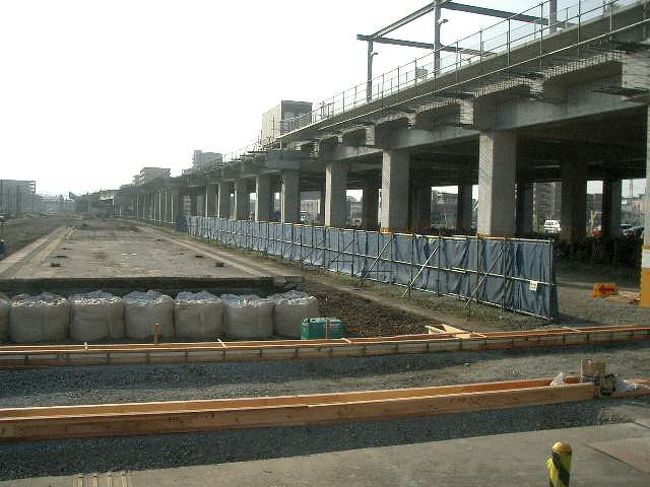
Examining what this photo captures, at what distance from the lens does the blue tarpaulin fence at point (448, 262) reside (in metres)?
16.8

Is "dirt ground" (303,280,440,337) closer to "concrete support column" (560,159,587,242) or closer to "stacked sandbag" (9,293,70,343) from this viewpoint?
"stacked sandbag" (9,293,70,343)

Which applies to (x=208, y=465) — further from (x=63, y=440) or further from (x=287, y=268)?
(x=287, y=268)

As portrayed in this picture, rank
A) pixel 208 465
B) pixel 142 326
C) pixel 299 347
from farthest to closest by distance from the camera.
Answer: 1. pixel 142 326
2. pixel 299 347
3. pixel 208 465

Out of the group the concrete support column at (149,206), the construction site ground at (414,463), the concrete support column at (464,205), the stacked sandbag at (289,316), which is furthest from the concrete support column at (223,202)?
the construction site ground at (414,463)

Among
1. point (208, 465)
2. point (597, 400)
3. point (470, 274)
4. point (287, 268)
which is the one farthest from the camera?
point (287, 268)

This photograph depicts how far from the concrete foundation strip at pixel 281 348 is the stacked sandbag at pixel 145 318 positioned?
2.24 metres

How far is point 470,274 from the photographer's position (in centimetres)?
1986

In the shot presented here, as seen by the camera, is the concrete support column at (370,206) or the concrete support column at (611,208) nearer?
the concrete support column at (611,208)

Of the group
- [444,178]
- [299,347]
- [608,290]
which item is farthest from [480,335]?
[444,178]

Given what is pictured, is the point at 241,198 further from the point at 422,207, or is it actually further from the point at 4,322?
the point at 4,322

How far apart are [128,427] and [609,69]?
20026 millimetres

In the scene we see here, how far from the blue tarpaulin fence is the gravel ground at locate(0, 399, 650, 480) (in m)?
9.12

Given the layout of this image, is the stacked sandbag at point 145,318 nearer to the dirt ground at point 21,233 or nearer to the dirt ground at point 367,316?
the dirt ground at point 367,316

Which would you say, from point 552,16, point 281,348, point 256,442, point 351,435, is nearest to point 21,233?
point 552,16
